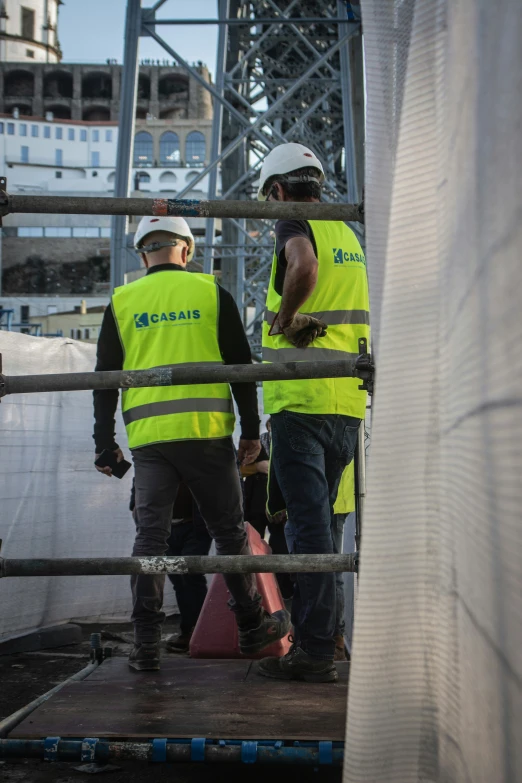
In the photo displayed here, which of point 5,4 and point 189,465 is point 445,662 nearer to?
point 189,465

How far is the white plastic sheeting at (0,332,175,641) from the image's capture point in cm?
616

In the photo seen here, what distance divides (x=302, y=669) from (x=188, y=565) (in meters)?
0.94

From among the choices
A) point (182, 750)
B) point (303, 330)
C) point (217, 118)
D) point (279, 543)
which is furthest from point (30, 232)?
point (182, 750)

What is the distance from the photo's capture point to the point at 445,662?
1427 millimetres

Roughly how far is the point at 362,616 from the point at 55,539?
18.0ft

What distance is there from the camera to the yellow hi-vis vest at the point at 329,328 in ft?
11.9

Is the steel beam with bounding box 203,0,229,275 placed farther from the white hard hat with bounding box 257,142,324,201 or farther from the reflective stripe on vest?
the reflective stripe on vest

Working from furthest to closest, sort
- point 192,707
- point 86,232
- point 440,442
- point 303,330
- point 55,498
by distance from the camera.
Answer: point 86,232, point 55,498, point 303,330, point 192,707, point 440,442

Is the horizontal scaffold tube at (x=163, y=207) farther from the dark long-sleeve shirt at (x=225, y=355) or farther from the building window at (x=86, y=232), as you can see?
the building window at (x=86, y=232)

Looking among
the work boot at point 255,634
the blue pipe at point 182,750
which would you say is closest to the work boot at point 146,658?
the work boot at point 255,634

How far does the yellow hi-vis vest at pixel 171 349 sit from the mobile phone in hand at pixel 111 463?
163 mm

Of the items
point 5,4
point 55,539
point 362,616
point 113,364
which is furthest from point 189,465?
point 5,4

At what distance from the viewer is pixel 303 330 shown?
11.4 ft

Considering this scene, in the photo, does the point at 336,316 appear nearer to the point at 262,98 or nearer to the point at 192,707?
the point at 192,707
